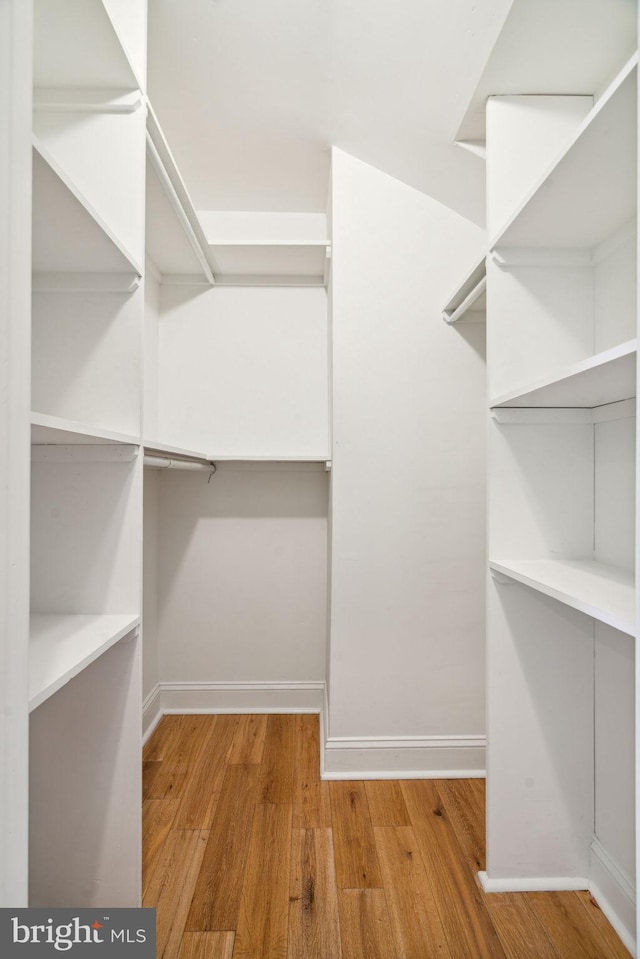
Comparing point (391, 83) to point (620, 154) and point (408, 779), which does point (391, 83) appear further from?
point (408, 779)

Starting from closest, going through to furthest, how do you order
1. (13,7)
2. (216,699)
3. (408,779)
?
(13,7) < (408,779) < (216,699)

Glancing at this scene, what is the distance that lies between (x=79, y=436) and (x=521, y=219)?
A: 1125 mm

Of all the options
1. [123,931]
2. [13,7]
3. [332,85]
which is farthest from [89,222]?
[123,931]

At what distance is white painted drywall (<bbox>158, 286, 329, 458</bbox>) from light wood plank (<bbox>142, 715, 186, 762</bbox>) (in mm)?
1259

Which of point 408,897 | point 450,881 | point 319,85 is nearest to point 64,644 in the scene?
point 408,897

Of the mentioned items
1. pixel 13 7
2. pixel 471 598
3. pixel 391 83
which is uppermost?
pixel 391 83

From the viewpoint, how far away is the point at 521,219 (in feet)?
4.10

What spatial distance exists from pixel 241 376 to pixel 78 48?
145cm

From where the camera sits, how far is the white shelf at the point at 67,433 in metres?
0.79

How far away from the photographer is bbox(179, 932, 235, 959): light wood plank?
119 cm

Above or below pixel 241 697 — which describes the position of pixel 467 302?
above

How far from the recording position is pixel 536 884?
1401 mm

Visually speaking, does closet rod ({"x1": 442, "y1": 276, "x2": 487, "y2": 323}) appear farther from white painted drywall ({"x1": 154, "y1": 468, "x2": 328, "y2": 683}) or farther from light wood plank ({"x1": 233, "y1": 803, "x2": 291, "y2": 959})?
light wood plank ({"x1": 233, "y1": 803, "x2": 291, "y2": 959})

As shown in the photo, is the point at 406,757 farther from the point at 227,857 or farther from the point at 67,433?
the point at 67,433
